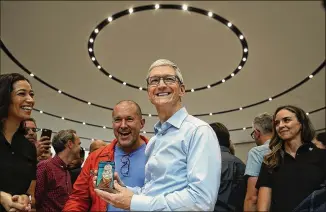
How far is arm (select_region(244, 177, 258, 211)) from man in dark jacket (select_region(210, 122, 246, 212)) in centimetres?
11

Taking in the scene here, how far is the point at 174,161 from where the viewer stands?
4.85 ft

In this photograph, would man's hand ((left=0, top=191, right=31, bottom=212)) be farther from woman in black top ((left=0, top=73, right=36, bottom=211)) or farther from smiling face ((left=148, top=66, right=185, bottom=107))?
smiling face ((left=148, top=66, right=185, bottom=107))

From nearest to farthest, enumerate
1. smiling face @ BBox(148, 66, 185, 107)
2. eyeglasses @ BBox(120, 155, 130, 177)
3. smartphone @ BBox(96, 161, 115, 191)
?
smartphone @ BBox(96, 161, 115, 191), smiling face @ BBox(148, 66, 185, 107), eyeglasses @ BBox(120, 155, 130, 177)

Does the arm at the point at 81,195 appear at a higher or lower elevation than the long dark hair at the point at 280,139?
lower

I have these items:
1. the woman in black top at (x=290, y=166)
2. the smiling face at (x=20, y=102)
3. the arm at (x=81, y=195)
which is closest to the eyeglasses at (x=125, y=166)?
the arm at (x=81, y=195)

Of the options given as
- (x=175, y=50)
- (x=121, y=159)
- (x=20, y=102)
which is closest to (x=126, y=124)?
(x=121, y=159)

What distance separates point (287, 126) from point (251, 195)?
65cm

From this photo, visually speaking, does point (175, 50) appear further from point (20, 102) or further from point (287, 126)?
point (20, 102)

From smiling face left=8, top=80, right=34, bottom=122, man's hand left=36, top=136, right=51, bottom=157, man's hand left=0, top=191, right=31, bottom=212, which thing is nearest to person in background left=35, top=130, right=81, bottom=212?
man's hand left=36, top=136, right=51, bottom=157

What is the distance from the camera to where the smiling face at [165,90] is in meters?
1.66

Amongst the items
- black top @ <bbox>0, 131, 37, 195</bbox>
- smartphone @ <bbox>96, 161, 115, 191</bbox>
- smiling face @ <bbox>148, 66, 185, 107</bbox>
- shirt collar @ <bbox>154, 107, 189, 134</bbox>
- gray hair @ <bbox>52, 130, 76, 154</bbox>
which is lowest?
smartphone @ <bbox>96, 161, 115, 191</bbox>

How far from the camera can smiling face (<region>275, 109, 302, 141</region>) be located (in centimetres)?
270

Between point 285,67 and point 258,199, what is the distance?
276 inches

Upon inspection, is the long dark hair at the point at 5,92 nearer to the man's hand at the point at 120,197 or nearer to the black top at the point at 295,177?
the man's hand at the point at 120,197
